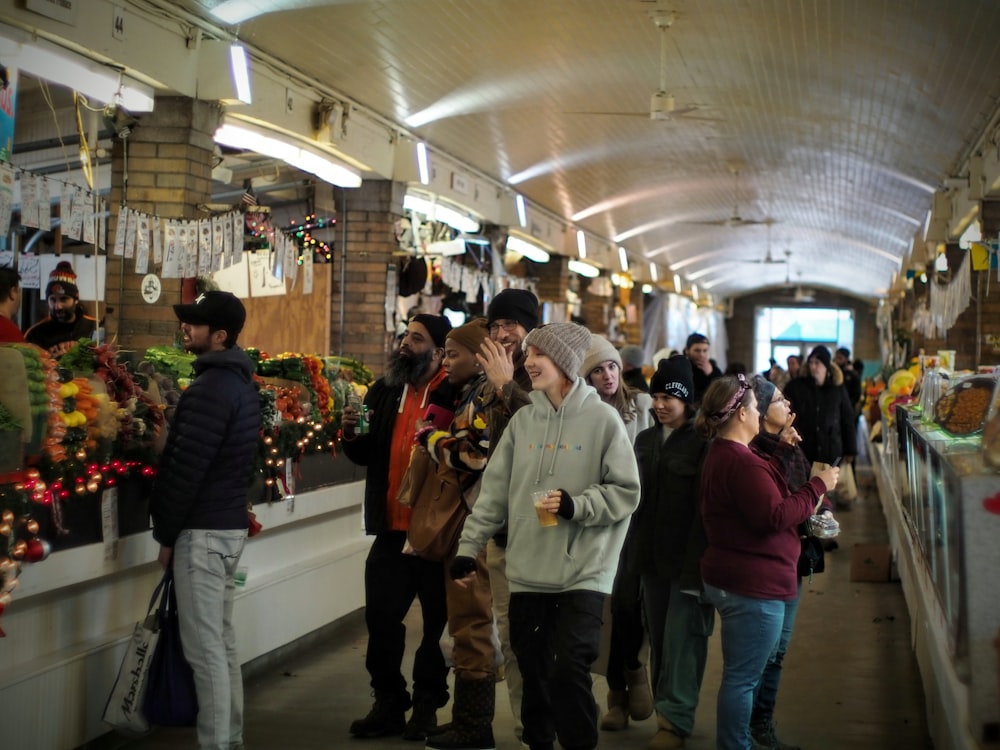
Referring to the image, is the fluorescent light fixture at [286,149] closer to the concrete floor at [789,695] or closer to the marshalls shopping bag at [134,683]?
the concrete floor at [789,695]

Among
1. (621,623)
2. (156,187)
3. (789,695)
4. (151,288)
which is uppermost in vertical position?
(156,187)

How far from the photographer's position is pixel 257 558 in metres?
6.29

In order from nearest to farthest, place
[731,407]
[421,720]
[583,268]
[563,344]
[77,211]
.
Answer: [563,344] → [731,407] → [421,720] → [77,211] → [583,268]

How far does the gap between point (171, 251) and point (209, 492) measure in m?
3.79

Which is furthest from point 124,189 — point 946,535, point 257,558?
point 946,535

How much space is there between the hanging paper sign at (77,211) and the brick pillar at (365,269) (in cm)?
443

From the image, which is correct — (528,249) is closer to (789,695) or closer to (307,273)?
(307,273)

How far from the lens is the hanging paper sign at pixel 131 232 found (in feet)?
24.8

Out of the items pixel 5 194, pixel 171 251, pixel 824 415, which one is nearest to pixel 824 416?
pixel 824 415

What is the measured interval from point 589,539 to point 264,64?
19.3 feet

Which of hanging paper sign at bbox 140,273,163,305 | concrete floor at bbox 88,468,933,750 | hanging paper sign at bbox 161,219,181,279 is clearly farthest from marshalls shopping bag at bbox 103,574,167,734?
hanging paper sign at bbox 140,273,163,305

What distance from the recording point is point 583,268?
20.2m

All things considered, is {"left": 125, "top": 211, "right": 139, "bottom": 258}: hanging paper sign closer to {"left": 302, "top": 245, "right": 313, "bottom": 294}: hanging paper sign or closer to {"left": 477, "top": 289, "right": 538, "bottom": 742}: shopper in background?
{"left": 302, "top": 245, "right": 313, "bottom": 294}: hanging paper sign

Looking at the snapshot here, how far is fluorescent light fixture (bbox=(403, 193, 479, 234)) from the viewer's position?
41.4 feet
